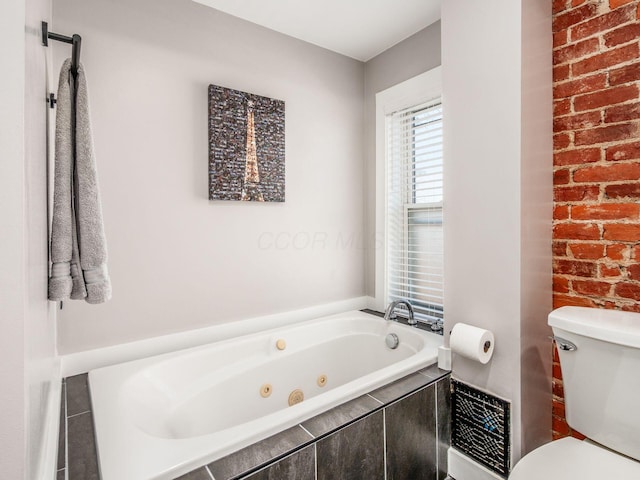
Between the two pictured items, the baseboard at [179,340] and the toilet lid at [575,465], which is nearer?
the toilet lid at [575,465]

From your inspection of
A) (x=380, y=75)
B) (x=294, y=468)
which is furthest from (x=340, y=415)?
(x=380, y=75)

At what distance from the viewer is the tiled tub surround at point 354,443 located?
1066 millimetres

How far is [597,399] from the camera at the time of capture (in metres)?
1.28

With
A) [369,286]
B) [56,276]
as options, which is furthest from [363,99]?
[56,276]

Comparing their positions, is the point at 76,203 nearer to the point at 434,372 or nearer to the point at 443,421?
the point at 434,372

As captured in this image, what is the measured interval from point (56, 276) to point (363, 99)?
8.14 feet

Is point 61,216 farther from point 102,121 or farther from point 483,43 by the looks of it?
point 483,43

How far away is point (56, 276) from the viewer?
0.96 meters

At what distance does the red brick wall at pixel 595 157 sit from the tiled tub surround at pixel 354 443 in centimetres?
60

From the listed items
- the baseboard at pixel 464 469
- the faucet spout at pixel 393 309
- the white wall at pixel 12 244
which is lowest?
the baseboard at pixel 464 469

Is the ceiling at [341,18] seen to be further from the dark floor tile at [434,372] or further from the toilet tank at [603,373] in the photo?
the dark floor tile at [434,372]

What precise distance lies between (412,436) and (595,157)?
1436mm

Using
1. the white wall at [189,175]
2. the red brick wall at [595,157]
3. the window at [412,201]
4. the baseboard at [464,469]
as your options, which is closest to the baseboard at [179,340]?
the white wall at [189,175]

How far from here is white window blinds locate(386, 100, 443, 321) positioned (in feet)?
7.63
